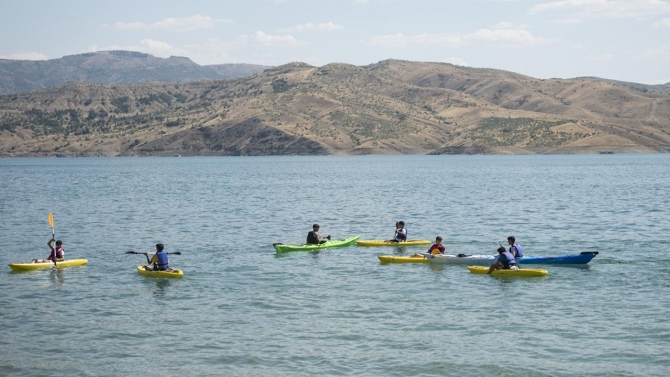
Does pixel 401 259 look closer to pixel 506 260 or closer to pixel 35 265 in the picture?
pixel 506 260

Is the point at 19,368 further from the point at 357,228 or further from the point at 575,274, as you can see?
the point at 357,228

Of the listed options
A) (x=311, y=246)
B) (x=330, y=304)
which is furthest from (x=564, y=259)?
(x=311, y=246)

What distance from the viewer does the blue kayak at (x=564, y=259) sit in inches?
1391

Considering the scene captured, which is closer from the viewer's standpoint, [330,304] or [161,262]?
[330,304]

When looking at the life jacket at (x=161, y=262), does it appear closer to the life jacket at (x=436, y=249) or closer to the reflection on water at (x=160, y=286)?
the reflection on water at (x=160, y=286)

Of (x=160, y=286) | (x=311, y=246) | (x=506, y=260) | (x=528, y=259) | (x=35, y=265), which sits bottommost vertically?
(x=160, y=286)

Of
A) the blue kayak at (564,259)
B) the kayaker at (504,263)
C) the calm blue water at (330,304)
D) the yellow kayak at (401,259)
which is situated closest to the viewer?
the calm blue water at (330,304)

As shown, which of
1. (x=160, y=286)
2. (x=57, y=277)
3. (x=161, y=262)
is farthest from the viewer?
(x=57, y=277)

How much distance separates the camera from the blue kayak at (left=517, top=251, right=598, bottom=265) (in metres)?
35.3

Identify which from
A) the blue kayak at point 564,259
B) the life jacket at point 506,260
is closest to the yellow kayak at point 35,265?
the life jacket at point 506,260

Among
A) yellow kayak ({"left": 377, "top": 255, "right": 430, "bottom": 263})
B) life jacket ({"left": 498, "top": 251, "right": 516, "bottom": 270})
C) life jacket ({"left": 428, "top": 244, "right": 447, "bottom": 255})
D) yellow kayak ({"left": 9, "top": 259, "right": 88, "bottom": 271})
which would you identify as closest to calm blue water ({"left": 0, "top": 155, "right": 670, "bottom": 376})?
yellow kayak ({"left": 9, "top": 259, "right": 88, "bottom": 271})

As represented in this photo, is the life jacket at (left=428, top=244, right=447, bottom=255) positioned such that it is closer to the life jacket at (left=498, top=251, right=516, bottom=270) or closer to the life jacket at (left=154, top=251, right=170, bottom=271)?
the life jacket at (left=498, top=251, right=516, bottom=270)

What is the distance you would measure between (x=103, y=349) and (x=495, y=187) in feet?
273

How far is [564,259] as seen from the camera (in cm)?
3566
